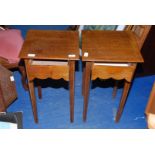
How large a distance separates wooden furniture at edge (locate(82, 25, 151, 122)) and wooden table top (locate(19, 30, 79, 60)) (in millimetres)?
72

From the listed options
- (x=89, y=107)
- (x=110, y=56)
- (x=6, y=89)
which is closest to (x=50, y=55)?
(x=110, y=56)

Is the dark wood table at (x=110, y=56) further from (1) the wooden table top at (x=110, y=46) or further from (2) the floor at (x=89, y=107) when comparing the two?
(2) the floor at (x=89, y=107)

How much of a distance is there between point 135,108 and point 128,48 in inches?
28.6

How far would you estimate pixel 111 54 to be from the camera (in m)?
1.37

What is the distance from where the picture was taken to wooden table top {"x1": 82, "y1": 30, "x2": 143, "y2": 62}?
1.33 metres

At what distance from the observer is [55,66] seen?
54.1 inches

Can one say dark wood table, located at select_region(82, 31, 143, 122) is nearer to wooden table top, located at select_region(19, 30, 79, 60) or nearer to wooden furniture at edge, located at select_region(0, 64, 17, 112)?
wooden table top, located at select_region(19, 30, 79, 60)

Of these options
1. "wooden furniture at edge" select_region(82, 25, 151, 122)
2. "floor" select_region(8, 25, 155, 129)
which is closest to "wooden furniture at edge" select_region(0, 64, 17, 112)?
"floor" select_region(8, 25, 155, 129)

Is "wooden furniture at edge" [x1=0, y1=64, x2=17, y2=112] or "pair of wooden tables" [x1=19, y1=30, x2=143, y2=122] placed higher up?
"pair of wooden tables" [x1=19, y1=30, x2=143, y2=122]

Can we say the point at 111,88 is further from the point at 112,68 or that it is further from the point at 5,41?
the point at 5,41

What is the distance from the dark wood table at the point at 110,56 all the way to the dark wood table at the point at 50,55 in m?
0.09

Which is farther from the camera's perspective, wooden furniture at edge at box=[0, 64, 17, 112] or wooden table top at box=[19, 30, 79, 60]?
wooden furniture at edge at box=[0, 64, 17, 112]

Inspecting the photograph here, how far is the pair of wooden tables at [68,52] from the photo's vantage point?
4.36 feet
